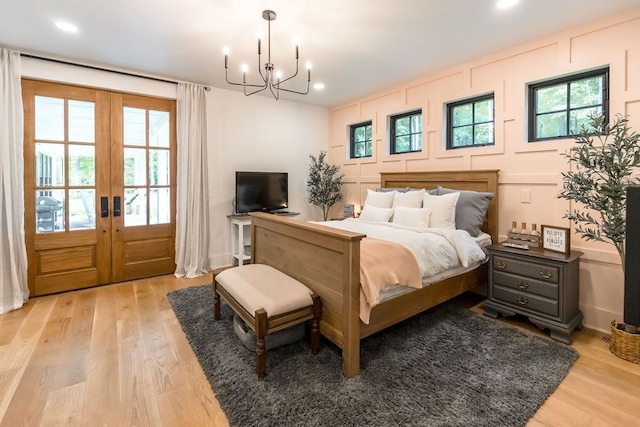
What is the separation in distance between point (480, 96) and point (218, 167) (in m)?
3.43

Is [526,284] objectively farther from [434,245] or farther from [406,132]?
[406,132]

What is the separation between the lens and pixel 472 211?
3.10 meters

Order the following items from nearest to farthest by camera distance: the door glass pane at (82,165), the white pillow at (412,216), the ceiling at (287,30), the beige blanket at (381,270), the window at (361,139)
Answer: the beige blanket at (381,270), the ceiling at (287,30), the white pillow at (412,216), the door glass pane at (82,165), the window at (361,139)

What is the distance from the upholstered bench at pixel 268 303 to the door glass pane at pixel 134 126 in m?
2.46

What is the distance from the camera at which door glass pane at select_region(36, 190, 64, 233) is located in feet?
11.0

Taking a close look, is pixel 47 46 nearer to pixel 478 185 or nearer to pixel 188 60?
pixel 188 60

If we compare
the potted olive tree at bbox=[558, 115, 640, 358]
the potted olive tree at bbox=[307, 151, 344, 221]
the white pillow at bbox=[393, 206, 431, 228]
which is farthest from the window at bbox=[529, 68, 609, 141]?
the potted olive tree at bbox=[307, 151, 344, 221]

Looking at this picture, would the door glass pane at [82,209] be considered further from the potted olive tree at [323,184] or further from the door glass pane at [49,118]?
the potted olive tree at [323,184]

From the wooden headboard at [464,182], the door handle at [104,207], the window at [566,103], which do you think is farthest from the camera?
the door handle at [104,207]

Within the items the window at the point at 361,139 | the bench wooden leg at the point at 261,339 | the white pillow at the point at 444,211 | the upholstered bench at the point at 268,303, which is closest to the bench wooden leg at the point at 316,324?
the upholstered bench at the point at 268,303

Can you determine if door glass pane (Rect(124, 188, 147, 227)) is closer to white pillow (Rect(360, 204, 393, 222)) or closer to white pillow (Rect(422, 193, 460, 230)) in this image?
white pillow (Rect(360, 204, 393, 222))

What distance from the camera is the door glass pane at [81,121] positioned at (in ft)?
11.3

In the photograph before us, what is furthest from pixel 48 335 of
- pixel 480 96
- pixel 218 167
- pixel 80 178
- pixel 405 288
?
pixel 480 96

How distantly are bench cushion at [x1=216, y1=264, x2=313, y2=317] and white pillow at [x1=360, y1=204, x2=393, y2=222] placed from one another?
1.49 m
